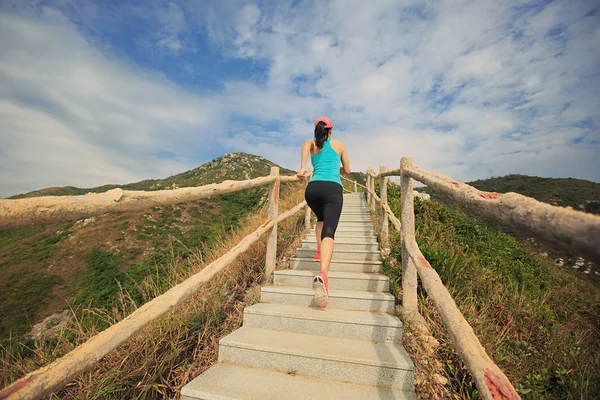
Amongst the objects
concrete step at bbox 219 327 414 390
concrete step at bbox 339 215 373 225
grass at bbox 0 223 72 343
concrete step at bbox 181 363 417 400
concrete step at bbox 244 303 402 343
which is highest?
concrete step at bbox 339 215 373 225

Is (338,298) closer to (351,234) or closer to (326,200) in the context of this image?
(326,200)

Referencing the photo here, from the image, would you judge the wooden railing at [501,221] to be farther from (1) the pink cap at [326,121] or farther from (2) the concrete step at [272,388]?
(1) the pink cap at [326,121]

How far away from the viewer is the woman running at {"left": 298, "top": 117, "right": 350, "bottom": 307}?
2.96m

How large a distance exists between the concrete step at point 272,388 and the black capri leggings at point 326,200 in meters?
1.42

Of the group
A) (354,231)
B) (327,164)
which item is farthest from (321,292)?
(354,231)

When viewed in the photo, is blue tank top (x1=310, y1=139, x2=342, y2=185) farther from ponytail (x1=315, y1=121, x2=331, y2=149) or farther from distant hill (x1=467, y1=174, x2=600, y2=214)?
distant hill (x1=467, y1=174, x2=600, y2=214)

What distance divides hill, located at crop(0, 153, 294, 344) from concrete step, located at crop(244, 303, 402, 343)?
723cm

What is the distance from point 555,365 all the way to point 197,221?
1636 cm

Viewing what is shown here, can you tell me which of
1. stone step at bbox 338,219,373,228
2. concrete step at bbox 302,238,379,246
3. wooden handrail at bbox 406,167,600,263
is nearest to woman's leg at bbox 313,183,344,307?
concrete step at bbox 302,238,379,246

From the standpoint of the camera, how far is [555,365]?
88.2 inches

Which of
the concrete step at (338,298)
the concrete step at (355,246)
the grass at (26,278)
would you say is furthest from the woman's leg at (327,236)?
the grass at (26,278)

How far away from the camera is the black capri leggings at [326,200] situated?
302 centimetres

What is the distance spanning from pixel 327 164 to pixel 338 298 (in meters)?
1.46

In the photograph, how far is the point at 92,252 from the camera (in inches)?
564
